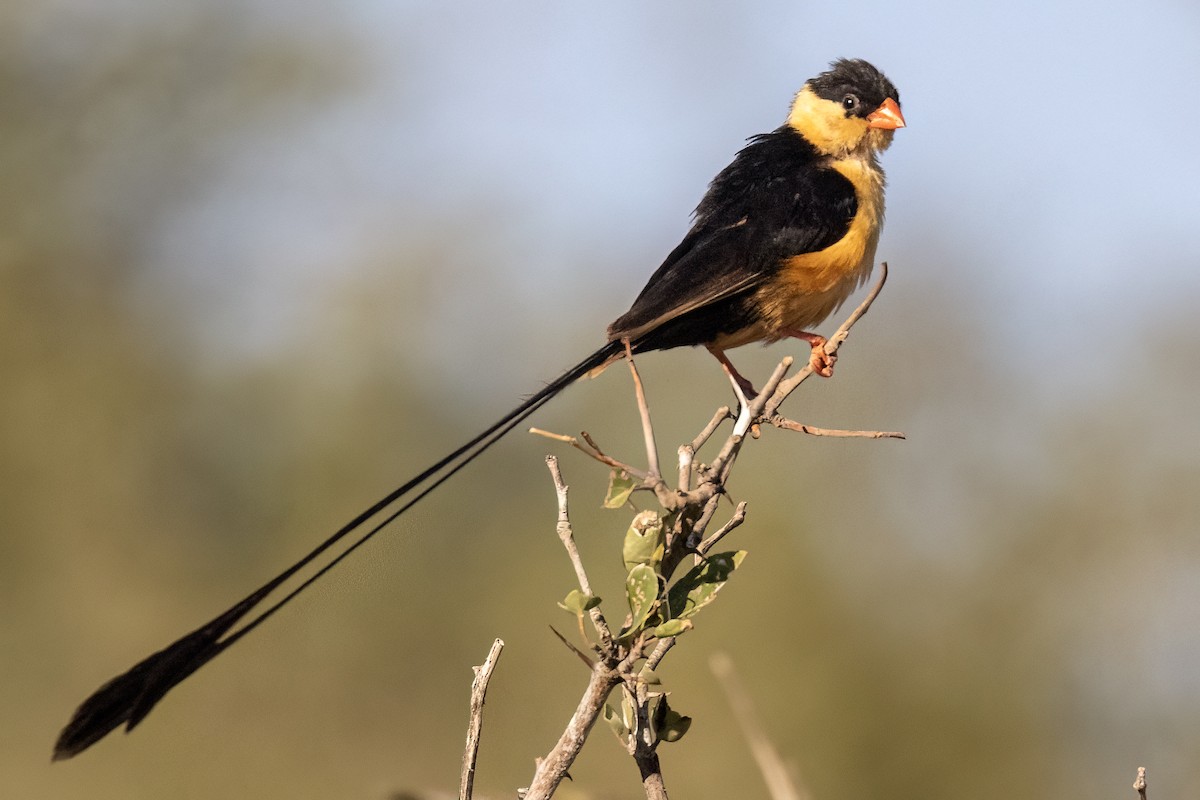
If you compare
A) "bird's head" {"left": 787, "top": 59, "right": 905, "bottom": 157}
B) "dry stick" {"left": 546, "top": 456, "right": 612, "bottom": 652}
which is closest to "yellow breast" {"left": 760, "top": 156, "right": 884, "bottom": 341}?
"bird's head" {"left": 787, "top": 59, "right": 905, "bottom": 157}

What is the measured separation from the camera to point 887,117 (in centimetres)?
462

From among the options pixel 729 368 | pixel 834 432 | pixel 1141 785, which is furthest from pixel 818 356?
pixel 1141 785

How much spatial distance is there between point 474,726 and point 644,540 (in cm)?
35

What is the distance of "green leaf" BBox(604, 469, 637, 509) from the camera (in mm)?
1876

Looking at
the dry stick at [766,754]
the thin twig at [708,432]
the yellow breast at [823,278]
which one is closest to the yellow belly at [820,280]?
the yellow breast at [823,278]

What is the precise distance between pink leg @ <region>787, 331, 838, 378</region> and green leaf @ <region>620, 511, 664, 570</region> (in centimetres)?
127

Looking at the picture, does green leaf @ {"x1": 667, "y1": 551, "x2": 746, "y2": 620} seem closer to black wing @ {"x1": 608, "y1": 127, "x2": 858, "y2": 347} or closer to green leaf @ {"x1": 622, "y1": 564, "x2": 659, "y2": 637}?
green leaf @ {"x1": 622, "y1": 564, "x2": 659, "y2": 637}

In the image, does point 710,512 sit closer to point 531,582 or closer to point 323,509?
point 531,582

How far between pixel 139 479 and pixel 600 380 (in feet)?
13.5

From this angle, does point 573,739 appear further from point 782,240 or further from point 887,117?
point 887,117

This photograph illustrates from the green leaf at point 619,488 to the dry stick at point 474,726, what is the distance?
29cm

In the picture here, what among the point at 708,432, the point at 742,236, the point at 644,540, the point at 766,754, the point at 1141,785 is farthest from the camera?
the point at 742,236

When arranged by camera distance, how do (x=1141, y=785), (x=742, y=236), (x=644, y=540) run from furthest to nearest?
1. (x=742, y=236)
2. (x=644, y=540)
3. (x=1141, y=785)

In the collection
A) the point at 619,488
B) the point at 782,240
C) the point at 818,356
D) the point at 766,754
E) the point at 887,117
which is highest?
the point at 887,117
